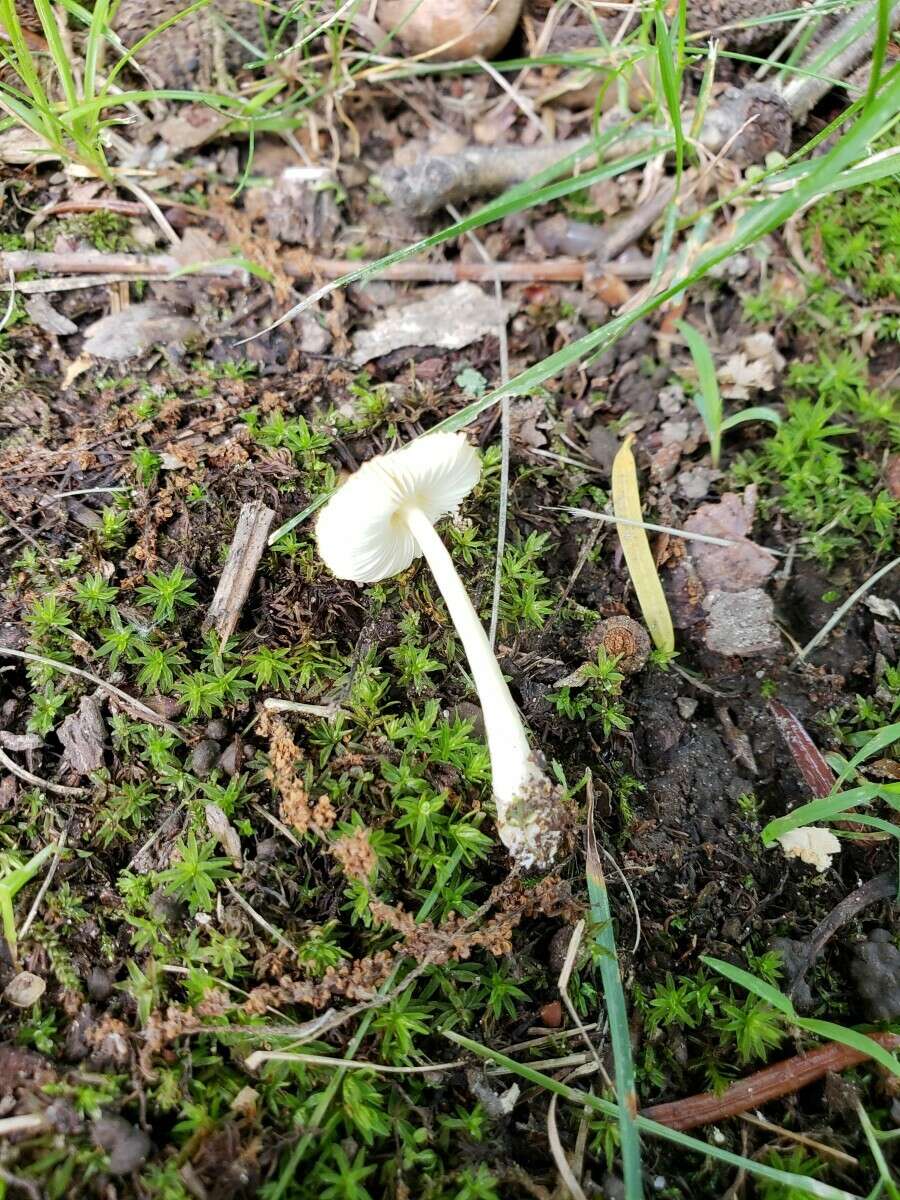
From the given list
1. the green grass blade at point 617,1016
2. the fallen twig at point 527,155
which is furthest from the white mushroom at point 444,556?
the fallen twig at point 527,155

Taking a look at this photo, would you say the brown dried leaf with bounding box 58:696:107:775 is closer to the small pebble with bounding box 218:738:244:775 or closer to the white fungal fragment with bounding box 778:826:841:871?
the small pebble with bounding box 218:738:244:775

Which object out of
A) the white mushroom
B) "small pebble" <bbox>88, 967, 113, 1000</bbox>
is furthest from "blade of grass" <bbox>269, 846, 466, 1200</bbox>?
"small pebble" <bbox>88, 967, 113, 1000</bbox>

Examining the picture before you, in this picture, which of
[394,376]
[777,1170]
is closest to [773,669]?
[777,1170]

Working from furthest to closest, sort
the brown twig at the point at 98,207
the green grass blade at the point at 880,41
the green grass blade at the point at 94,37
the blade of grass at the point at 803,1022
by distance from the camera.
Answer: the brown twig at the point at 98,207 < the green grass blade at the point at 94,37 < the blade of grass at the point at 803,1022 < the green grass blade at the point at 880,41

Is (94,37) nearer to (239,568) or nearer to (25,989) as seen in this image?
(239,568)

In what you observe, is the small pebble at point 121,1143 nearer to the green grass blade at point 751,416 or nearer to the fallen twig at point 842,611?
the fallen twig at point 842,611

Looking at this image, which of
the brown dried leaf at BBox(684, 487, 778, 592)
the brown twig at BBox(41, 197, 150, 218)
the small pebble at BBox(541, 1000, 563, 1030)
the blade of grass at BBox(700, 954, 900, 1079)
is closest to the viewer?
the blade of grass at BBox(700, 954, 900, 1079)

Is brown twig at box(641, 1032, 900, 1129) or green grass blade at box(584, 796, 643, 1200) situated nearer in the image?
green grass blade at box(584, 796, 643, 1200)

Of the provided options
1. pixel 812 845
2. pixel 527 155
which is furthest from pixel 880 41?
pixel 812 845
